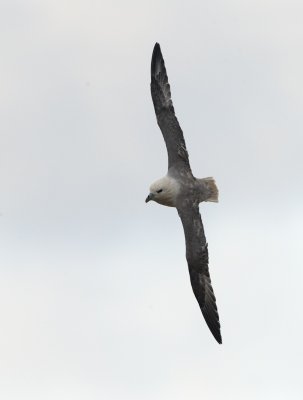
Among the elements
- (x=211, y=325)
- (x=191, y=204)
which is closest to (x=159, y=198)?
(x=191, y=204)

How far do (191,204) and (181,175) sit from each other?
78cm

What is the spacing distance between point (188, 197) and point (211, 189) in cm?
104

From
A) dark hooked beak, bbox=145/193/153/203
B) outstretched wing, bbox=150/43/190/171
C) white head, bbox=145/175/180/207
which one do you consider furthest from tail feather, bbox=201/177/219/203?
dark hooked beak, bbox=145/193/153/203

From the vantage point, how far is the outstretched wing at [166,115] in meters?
26.9

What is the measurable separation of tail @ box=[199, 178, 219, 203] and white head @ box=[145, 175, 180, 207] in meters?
1.10

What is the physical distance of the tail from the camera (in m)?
27.3

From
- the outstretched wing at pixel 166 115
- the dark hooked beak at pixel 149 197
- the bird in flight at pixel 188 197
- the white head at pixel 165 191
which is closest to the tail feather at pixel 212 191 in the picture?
the bird in flight at pixel 188 197

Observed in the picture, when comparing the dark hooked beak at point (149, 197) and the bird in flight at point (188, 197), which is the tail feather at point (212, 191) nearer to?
the bird in flight at point (188, 197)

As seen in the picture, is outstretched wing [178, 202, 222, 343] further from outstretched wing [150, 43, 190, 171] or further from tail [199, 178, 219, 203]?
outstretched wing [150, 43, 190, 171]

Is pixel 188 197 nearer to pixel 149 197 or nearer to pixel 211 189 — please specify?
pixel 149 197

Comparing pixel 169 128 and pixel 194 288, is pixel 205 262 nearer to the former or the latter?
pixel 194 288

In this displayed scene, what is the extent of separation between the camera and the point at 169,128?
27547 millimetres

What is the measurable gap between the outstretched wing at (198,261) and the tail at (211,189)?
786 mm

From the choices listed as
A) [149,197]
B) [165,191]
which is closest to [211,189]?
[165,191]
